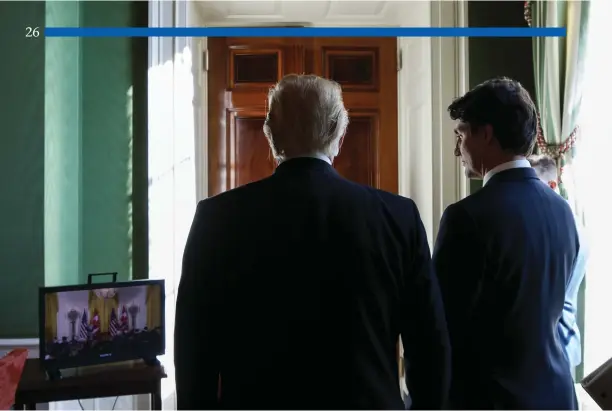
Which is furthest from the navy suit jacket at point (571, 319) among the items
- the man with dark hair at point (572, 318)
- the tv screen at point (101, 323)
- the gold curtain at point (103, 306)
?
the gold curtain at point (103, 306)

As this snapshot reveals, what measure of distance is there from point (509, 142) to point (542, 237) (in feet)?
0.69

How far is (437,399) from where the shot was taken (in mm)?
1013

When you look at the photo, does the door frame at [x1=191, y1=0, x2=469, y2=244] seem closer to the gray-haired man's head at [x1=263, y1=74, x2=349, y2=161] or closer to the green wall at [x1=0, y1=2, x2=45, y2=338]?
the green wall at [x1=0, y1=2, x2=45, y2=338]

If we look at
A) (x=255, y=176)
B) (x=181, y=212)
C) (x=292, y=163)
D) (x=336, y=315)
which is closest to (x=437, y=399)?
(x=336, y=315)

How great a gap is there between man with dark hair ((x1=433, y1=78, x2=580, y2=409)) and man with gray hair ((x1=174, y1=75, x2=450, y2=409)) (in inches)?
4.6

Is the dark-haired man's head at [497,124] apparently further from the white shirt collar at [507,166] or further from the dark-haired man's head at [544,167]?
the dark-haired man's head at [544,167]

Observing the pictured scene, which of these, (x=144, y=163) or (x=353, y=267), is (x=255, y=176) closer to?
(x=144, y=163)

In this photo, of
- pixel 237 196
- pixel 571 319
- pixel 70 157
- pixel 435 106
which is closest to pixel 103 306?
pixel 70 157

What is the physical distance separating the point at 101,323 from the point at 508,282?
50.0 inches

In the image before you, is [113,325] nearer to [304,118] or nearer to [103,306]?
[103,306]

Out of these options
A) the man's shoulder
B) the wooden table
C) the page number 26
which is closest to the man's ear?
the man's shoulder

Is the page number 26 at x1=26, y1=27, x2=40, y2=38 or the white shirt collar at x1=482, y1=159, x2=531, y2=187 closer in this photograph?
the white shirt collar at x1=482, y1=159, x2=531, y2=187

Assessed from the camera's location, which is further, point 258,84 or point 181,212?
point 258,84

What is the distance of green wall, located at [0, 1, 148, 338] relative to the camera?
1.89 meters
